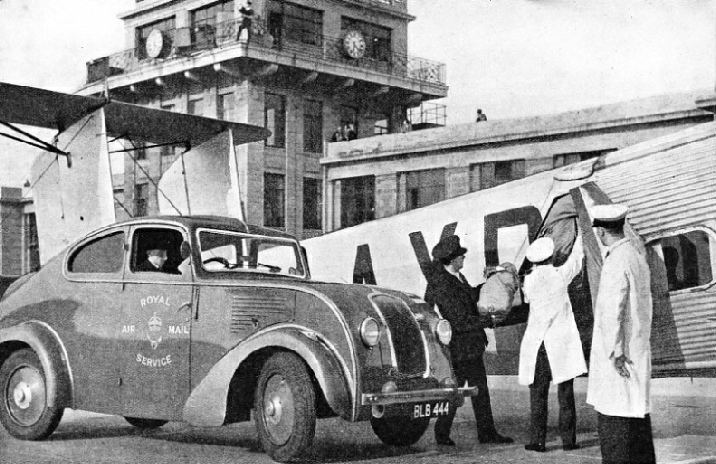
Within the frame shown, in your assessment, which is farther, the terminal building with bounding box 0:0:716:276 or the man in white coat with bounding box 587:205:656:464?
the terminal building with bounding box 0:0:716:276

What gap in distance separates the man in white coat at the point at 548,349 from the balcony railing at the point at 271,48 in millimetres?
22012

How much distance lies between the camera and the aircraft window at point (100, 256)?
825 centimetres

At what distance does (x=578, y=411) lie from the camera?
11.2 meters

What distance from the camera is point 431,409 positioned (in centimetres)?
721

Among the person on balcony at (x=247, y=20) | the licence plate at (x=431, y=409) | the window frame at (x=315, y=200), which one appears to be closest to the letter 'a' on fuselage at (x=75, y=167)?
the licence plate at (x=431, y=409)

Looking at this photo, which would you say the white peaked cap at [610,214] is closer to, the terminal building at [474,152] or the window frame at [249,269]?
the window frame at [249,269]

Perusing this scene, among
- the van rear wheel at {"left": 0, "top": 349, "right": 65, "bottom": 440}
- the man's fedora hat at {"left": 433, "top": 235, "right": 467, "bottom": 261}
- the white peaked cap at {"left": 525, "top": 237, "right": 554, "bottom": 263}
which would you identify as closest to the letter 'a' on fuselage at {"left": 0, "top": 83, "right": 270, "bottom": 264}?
the van rear wheel at {"left": 0, "top": 349, "right": 65, "bottom": 440}

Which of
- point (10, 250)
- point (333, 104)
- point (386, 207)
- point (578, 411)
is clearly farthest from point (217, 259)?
point (10, 250)

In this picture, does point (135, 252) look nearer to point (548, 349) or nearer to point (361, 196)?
point (548, 349)

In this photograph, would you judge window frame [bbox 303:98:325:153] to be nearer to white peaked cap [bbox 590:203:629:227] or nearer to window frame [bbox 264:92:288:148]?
window frame [bbox 264:92:288:148]

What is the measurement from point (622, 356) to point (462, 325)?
274cm

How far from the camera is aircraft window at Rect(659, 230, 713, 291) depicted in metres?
8.80

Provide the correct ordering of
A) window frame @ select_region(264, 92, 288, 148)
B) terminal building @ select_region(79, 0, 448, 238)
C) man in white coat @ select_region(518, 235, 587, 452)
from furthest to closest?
window frame @ select_region(264, 92, 288, 148)
terminal building @ select_region(79, 0, 448, 238)
man in white coat @ select_region(518, 235, 587, 452)

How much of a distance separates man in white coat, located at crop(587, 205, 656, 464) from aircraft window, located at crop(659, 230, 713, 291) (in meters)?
3.15
